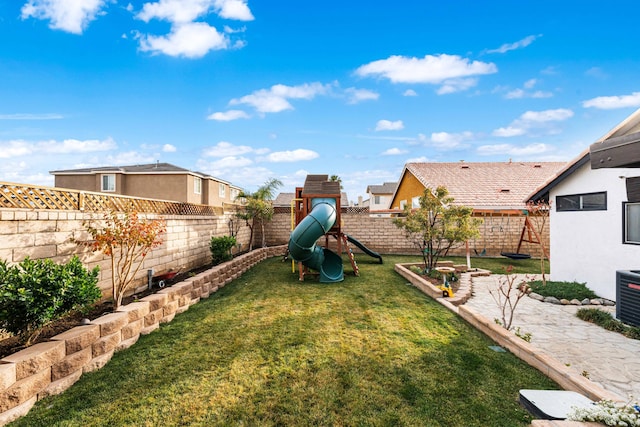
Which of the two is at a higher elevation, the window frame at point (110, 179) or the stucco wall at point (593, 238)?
the window frame at point (110, 179)

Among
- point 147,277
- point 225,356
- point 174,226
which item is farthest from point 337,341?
point 174,226

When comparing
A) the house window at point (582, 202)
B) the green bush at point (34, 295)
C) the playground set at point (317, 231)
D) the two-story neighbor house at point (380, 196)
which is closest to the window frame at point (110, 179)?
the playground set at point (317, 231)

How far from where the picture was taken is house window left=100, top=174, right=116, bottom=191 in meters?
22.3

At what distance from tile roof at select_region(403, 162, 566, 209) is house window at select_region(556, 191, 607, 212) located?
715 cm

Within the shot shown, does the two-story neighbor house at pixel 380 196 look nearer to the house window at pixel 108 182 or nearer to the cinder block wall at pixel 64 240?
the house window at pixel 108 182

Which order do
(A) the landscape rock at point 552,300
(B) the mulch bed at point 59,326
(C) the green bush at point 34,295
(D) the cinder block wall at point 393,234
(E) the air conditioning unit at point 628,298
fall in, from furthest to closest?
(D) the cinder block wall at point 393,234 < (A) the landscape rock at point 552,300 < (E) the air conditioning unit at point 628,298 < (B) the mulch bed at point 59,326 < (C) the green bush at point 34,295

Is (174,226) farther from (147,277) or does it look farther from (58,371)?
(58,371)

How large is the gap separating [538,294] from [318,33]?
1294cm

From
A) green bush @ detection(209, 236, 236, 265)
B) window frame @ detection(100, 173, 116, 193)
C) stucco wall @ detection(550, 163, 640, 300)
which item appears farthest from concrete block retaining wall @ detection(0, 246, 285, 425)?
window frame @ detection(100, 173, 116, 193)

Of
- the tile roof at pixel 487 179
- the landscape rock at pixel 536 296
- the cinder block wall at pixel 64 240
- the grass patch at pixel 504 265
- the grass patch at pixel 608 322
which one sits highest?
the tile roof at pixel 487 179

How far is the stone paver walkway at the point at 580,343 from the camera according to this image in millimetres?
3557

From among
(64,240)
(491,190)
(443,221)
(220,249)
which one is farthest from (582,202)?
(64,240)

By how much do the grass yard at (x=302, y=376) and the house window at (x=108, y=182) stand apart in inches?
859

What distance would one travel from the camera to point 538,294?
23.9ft
